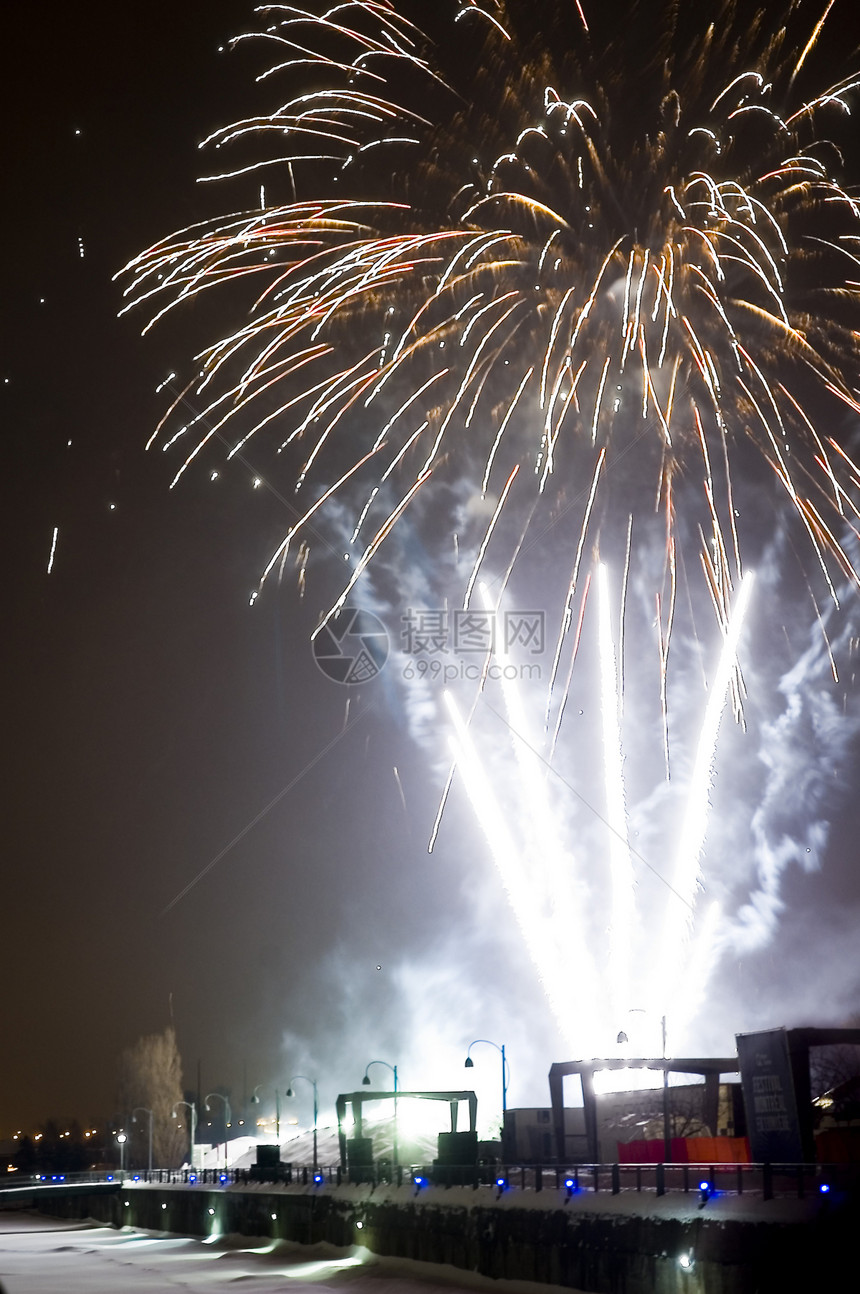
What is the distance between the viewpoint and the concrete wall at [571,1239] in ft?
77.4

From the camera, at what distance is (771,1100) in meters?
30.4

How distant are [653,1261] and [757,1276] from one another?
3.60 m

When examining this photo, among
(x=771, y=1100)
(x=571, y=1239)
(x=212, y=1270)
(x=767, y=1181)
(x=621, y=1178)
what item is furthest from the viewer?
(x=212, y=1270)

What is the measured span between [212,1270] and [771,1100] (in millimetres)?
25283

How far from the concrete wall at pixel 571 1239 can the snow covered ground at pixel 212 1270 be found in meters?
0.54

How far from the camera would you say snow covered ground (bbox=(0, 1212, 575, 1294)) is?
123 feet

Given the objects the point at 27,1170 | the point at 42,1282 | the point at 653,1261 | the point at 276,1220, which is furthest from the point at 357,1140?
the point at 27,1170

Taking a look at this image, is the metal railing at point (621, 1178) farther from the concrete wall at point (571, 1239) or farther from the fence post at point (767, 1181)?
the concrete wall at point (571, 1239)

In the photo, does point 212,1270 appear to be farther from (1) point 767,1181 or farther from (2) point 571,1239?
(1) point 767,1181

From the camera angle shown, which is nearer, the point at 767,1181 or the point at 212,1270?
the point at 767,1181

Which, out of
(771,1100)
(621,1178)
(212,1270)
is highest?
(771,1100)

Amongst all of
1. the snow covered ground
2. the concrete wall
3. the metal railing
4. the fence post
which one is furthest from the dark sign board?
the snow covered ground

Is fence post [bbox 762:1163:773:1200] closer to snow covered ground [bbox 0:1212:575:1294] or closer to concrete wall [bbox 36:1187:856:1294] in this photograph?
concrete wall [bbox 36:1187:856:1294]

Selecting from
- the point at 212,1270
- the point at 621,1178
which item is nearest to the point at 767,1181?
the point at 621,1178
